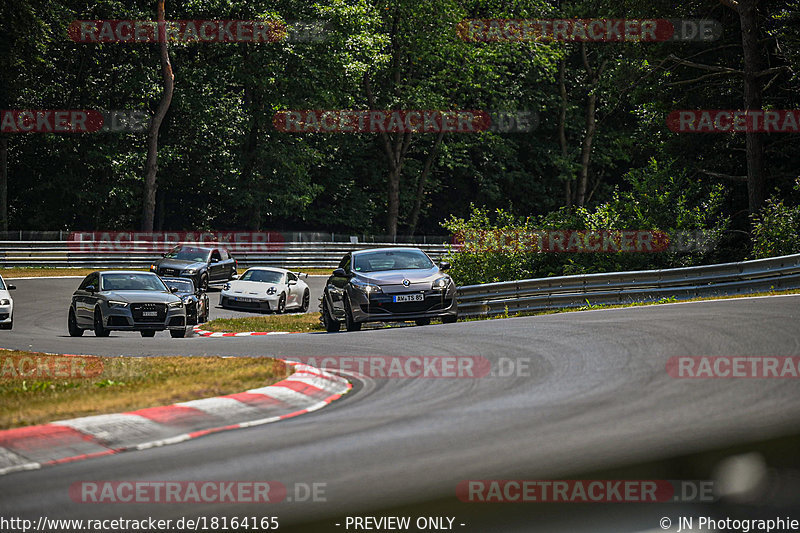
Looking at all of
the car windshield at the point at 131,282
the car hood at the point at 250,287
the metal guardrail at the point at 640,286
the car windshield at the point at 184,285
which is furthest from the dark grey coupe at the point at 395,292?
the car hood at the point at 250,287

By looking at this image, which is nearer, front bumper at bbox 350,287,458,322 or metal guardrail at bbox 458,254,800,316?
front bumper at bbox 350,287,458,322

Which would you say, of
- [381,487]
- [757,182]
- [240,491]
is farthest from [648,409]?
[757,182]

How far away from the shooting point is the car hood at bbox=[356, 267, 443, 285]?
58.2ft

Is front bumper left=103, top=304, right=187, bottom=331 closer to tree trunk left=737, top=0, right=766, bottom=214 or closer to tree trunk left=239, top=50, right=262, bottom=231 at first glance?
tree trunk left=737, top=0, right=766, bottom=214

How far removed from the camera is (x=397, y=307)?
57.5 feet

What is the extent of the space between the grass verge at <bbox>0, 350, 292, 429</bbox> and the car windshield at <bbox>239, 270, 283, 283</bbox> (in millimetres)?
17343

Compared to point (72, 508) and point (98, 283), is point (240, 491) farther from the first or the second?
point (98, 283)

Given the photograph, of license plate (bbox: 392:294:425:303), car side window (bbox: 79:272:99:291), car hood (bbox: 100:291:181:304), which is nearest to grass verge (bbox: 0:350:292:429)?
license plate (bbox: 392:294:425:303)

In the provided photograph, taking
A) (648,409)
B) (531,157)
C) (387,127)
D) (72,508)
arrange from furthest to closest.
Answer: (531,157) < (387,127) < (648,409) < (72,508)

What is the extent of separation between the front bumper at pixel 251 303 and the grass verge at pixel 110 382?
54.6ft

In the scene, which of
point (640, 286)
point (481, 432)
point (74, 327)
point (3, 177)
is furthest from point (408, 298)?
point (3, 177)

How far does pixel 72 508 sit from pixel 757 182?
78.8ft

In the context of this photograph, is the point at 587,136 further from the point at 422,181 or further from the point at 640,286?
the point at 640,286

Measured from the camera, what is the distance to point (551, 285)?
65.8ft
